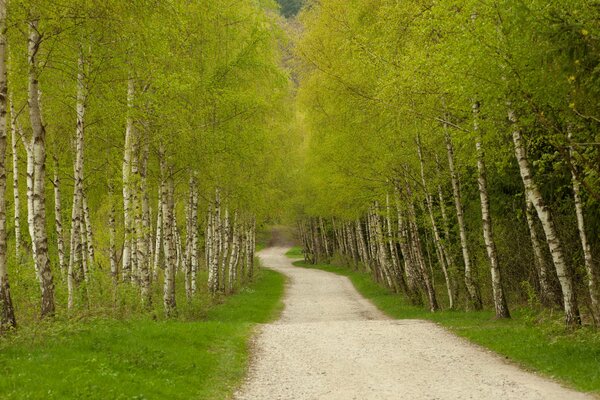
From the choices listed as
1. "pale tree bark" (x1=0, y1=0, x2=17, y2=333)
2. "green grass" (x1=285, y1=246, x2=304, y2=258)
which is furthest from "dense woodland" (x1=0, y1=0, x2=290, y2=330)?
"green grass" (x1=285, y1=246, x2=304, y2=258)

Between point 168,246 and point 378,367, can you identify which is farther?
point 168,246

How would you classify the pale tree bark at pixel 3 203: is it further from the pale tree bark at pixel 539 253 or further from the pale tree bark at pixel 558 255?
the pale tree bark at pixel 539 253

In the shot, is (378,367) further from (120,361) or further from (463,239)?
(463,239)

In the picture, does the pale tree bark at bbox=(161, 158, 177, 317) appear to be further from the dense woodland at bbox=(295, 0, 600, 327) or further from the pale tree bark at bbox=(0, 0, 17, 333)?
the pale tree bark at bbox=(0, 0, 17, 333)

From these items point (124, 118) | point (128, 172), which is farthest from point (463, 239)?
point (124, 118)

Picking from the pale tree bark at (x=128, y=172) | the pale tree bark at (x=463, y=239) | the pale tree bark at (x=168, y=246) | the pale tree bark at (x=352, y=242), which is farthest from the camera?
the pale tree bark at (x=352, y=242)

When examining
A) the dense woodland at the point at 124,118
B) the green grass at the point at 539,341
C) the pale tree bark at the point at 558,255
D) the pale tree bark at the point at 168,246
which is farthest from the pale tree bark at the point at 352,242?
the pale tree bark at the point at 558,255

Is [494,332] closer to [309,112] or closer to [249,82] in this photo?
[249,82]

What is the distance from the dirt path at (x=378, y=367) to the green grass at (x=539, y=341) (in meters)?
0.38

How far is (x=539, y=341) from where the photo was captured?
40.0 ft

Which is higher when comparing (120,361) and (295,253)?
(295,253)

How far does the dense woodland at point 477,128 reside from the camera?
9.65 m

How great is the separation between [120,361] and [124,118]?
7484 mm

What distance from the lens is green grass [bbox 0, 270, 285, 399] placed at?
7.90 meters
